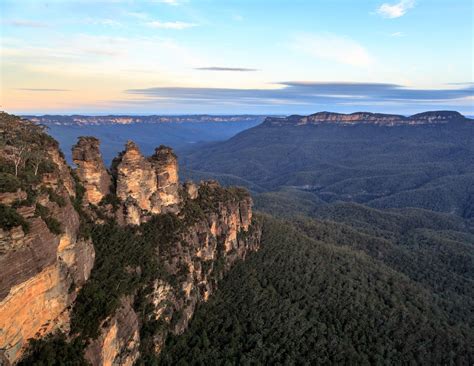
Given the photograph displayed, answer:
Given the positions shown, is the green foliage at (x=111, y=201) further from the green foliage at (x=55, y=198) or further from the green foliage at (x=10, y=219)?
the green foliage at (x=10, y=219)

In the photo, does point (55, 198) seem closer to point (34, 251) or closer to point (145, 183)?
point (34, 251)

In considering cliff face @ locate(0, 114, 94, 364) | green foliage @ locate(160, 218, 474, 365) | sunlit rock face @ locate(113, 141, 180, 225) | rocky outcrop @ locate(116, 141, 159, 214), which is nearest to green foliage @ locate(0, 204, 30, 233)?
cliff face @ locate(0, 114, 94, 364)

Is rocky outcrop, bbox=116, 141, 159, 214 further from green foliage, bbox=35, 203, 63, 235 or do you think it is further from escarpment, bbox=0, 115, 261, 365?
green foliage, bbox=35, 203, 63, 235


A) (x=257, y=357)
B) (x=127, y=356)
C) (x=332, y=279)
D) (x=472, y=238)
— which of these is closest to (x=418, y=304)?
(x=332, y=279)

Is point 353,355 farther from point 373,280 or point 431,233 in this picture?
point 431,233

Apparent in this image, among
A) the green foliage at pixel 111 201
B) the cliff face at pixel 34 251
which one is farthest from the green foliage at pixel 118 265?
the green foliage at pixel 111 201

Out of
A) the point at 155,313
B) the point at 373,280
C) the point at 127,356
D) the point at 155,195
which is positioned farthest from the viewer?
the point at 373,280
